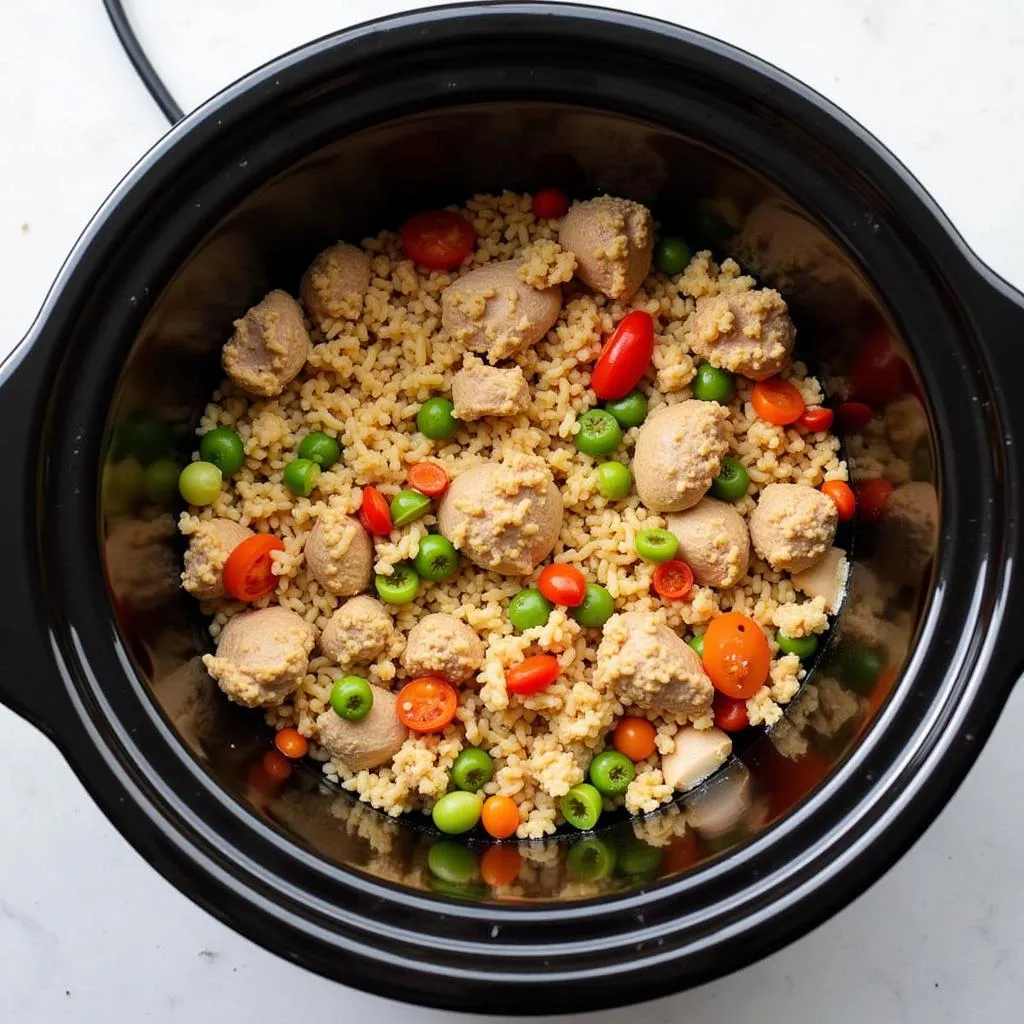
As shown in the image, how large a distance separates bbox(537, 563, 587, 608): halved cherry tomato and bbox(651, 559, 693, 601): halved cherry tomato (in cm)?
12

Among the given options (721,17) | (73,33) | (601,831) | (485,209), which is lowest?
(601,831)

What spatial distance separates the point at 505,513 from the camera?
1630mm

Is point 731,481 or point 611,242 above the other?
point 611,242

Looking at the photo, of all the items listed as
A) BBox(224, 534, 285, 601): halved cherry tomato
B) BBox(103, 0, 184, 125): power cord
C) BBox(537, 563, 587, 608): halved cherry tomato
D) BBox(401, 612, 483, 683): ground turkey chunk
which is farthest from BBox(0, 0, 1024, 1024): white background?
BBox(537, 563, 587, 608): halved cherry tomato

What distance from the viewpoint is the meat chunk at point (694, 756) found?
1.70 m

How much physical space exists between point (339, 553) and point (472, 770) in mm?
372

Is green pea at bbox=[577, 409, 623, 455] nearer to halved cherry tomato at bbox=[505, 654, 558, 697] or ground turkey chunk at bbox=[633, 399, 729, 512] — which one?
ground turkey chunk at bbox=[633, 399, 729, 512]

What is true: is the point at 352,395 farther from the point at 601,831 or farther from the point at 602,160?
the point at 601,831

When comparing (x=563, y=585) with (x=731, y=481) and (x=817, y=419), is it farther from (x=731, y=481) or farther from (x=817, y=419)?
(x=817, y=419)

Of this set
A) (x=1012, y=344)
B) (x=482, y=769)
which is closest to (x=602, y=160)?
(x=1012, y=344)

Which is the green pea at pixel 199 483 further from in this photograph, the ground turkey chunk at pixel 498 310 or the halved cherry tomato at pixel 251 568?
the ground turkey chunk at pixel 498 310

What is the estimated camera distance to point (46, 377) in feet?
4.42

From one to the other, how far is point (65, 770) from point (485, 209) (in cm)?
113

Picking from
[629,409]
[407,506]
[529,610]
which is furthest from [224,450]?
[629,409]
